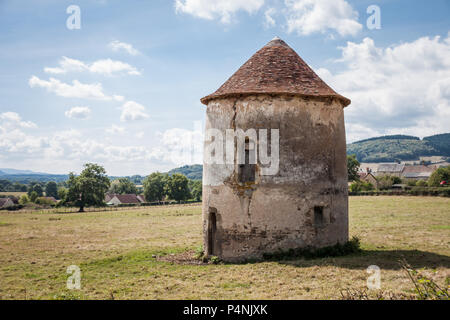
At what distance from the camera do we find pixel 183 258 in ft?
45.8

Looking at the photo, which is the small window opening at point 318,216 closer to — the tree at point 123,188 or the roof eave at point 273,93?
the roof eave at point 273,93

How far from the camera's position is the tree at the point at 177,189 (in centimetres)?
7337

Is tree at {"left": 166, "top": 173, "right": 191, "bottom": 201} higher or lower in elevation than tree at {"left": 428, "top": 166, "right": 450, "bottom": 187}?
lower

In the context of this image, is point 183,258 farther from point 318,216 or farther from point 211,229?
point 318,216

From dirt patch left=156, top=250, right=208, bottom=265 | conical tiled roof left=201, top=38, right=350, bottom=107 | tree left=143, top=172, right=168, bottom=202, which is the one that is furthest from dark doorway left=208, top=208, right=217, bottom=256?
tree left=143, top=172, right=168, bottom=202

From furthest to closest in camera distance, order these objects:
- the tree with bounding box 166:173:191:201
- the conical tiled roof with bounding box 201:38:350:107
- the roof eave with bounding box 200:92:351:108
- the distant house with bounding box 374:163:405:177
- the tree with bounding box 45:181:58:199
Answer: the tree with bounding box 45:181:58:199, the distant house with bounding box 374:163:405:177, the tree with bounding box 166:173:191:201, the conical tiled roof with bounding box 201:38:350:107, the roof eave with bounding box 200:92:351:108

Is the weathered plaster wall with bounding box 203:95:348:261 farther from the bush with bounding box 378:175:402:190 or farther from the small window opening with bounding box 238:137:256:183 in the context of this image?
the bush with bounding box 378:175:402:190

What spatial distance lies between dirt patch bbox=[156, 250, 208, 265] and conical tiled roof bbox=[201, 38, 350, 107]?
6031 millimetres

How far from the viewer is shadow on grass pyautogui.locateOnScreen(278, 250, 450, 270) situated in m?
11.0

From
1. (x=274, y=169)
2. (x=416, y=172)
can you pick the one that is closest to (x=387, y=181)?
(x=416, y=172)

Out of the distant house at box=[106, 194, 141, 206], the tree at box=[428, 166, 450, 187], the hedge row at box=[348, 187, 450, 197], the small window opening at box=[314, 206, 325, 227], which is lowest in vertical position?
the distant house at box=[106, 194, 141, 206]

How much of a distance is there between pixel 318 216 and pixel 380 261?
2.41 meters
